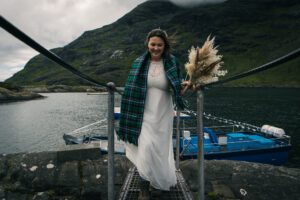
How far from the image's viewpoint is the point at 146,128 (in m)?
4.32

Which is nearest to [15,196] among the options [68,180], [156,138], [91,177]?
[68,180]

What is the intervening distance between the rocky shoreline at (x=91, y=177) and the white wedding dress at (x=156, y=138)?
4.67ft

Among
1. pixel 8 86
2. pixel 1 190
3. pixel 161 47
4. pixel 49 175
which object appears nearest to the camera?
pixel 161 47

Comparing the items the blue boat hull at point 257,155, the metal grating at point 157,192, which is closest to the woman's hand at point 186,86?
the metal grating at point 157,192

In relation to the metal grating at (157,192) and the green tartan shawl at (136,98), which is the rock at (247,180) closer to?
the metal grating at (157,192)

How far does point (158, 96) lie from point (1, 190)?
337 cm

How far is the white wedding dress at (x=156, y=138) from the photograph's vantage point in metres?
4.20

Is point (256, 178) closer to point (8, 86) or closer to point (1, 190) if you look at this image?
point (1, 190)

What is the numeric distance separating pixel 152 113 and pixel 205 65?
104cm

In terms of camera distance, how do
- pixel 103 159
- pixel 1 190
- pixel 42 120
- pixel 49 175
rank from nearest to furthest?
pixel 1 190 < pixel 49 175 < pixel 103 159 < pixel 42 120

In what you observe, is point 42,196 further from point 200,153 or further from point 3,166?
point 200,153

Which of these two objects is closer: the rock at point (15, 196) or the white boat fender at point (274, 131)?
the rock at point (15, 196)

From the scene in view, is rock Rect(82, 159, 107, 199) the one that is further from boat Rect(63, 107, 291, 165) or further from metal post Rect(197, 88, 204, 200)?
boat Rect(63, 107, 291, 165)

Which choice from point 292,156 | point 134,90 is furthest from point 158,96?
point 292,156
